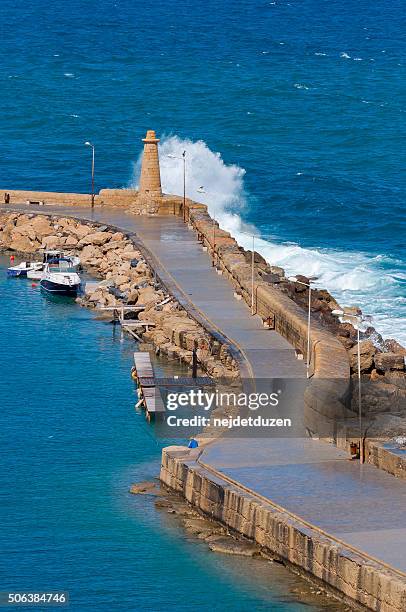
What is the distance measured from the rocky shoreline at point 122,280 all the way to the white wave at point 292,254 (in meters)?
7.08

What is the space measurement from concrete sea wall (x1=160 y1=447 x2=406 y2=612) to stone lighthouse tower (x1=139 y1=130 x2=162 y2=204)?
35.9 m

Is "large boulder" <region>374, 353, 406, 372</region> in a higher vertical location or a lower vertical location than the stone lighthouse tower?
lower

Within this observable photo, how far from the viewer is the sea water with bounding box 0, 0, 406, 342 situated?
85.0 metres

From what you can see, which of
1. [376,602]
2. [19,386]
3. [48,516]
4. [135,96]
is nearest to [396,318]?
[19,386]

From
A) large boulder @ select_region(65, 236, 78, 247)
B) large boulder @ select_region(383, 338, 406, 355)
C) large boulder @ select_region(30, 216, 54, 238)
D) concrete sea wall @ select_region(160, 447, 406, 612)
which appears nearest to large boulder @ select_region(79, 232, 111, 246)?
large boulder @ select_region(65, 236, 78, 247)

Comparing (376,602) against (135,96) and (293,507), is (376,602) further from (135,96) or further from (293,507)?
(135,96)

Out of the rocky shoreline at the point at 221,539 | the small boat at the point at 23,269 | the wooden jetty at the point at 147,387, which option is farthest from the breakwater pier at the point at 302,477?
the small boat at the point at 23,269

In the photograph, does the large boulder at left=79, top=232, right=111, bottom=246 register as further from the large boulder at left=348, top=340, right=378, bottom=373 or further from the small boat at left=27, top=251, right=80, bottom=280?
the large boulder at left=348, top=340, right=378, bottom=373

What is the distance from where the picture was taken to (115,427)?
162 feet

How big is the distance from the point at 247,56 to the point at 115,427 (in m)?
97.3

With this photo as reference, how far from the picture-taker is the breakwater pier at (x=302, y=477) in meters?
36.2

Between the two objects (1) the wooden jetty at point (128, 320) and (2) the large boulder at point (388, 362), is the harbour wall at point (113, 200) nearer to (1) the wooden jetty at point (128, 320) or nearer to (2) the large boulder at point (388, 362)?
(1) the wooden jetty at point (128, 320)

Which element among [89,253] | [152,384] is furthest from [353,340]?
[89,253]

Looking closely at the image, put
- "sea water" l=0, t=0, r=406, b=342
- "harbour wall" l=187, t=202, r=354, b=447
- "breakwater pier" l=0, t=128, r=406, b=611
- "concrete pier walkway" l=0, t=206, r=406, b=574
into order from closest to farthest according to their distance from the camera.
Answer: "breakwater pier" l=0, t=128, r=406, b=611 < "concrete pier walkway" l=0, t=206, r=406, b=574 < "harbour wall" l=187, t=202, r=354, b=447 < "sea water" l=0, t=0, r=406, b=342
